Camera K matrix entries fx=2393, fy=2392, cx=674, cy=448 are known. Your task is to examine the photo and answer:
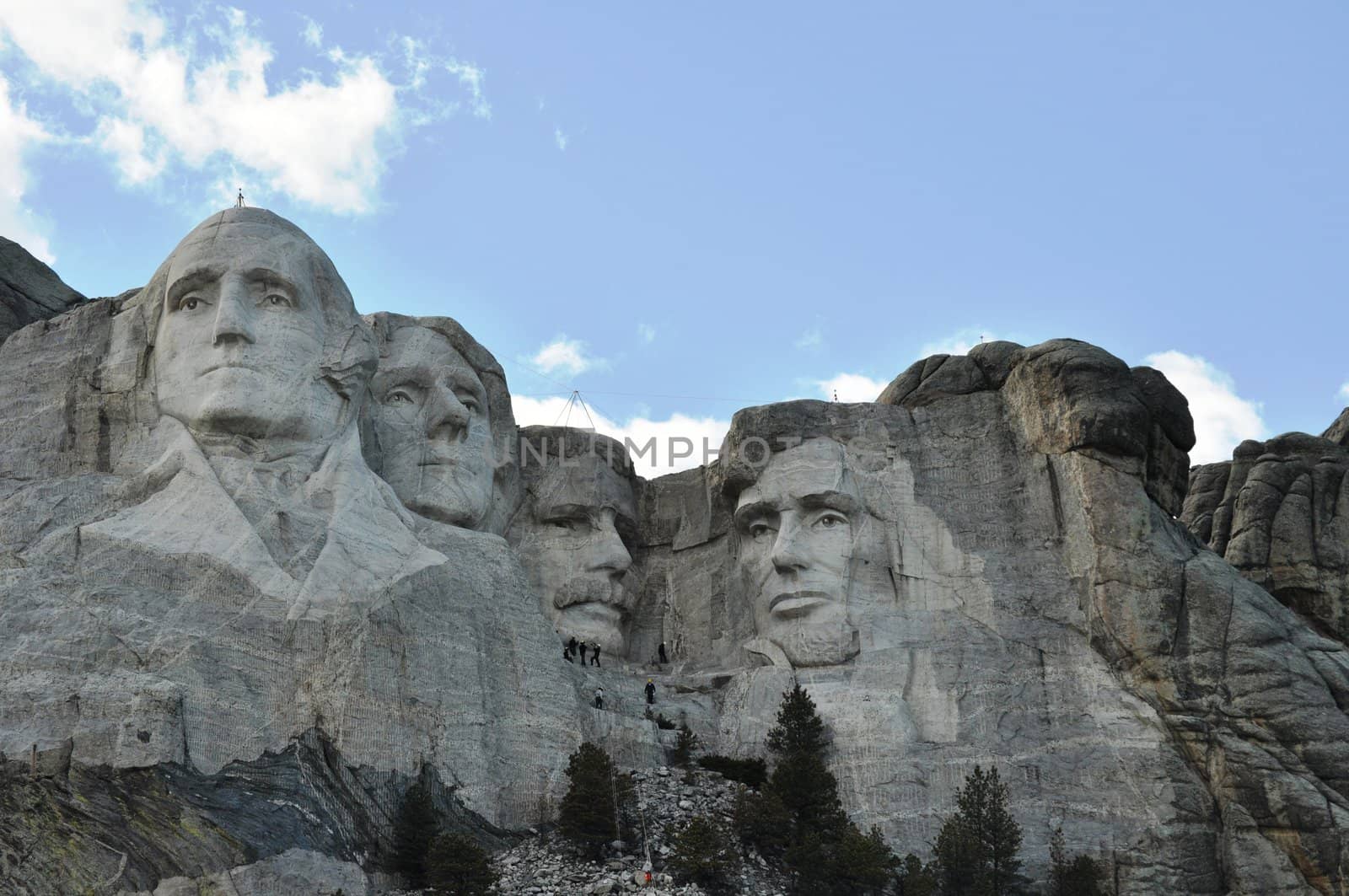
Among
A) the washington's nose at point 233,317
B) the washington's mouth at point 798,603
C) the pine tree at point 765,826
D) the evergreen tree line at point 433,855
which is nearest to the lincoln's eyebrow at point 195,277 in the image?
the washington's nose at point 233,317

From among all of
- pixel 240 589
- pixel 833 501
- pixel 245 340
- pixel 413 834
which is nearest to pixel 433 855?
pixel 413 834

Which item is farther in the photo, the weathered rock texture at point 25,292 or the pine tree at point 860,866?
the weathered rock texture at point 25,292

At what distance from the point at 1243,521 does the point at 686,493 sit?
9707 millimetres

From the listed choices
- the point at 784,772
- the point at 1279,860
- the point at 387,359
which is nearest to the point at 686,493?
the point at 387,359

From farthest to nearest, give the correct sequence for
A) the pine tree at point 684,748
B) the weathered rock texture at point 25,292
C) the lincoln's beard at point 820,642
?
1. the weathered rock texture at point 25,292
2. the lincoln's beard at point 820,642
3. the pine tree at point 684,748

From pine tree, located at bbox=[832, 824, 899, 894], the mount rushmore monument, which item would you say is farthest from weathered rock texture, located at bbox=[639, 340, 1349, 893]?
pine tree, located at bbox=[832, 824, 899, 894]

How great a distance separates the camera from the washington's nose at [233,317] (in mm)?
34031

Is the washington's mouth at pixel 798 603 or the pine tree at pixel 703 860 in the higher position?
the washington's mouth at pixel 798 603

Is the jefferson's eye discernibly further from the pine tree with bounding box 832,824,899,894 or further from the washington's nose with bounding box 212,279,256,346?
the washington's nose with bounding box 212,279,256,346

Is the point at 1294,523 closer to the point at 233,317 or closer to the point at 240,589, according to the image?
the point at 233,317

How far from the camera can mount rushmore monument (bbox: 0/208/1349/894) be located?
30031 mm

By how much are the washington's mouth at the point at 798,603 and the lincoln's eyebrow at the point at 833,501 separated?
1.49 m

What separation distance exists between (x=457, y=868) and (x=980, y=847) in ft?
24.5

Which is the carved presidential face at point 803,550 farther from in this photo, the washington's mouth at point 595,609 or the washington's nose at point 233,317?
the washington's nose at point 233,317
